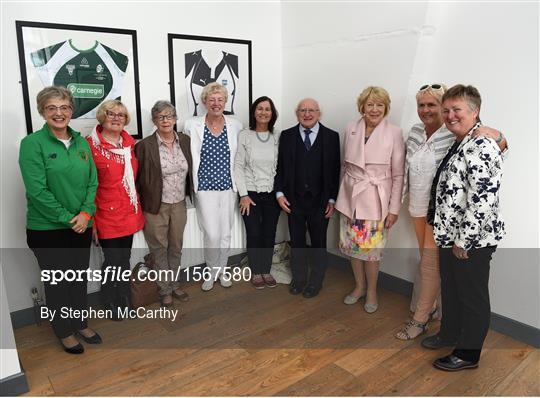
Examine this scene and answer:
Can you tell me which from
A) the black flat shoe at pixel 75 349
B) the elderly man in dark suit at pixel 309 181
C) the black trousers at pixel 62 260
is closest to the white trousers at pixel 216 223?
the elderly man in dark suit at pixel 309 181

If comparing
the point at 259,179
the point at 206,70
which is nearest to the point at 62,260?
the point at 259,179

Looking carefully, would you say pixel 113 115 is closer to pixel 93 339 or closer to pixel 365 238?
pixel 93 339

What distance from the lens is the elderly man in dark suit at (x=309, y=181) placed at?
9.71ft

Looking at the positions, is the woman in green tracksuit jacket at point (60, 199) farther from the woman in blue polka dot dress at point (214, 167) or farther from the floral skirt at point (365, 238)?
the floral skirt at point (365, 238)

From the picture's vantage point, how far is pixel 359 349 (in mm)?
2457

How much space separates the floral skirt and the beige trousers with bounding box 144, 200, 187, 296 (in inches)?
45.5

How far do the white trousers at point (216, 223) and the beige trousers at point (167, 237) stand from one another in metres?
0.16

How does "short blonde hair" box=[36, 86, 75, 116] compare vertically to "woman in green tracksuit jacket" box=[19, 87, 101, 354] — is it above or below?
above

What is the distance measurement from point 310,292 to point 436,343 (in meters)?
0.97

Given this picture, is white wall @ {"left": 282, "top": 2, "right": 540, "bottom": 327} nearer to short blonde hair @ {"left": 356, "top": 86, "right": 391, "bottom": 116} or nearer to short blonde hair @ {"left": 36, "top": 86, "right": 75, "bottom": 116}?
short blonde hair @ {"left": 356, "top": 86, "right": 391, "bottom": 116}

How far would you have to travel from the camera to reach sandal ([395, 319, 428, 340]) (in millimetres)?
2553

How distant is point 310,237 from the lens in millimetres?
3168

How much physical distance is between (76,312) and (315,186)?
5.61ft

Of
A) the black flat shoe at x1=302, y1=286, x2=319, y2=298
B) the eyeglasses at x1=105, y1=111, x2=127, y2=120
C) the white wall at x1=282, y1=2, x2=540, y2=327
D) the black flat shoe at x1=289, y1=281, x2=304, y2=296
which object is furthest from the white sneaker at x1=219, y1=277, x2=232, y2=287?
the eyeglasses at x1=105, y1=111, x2=127, y2=120
